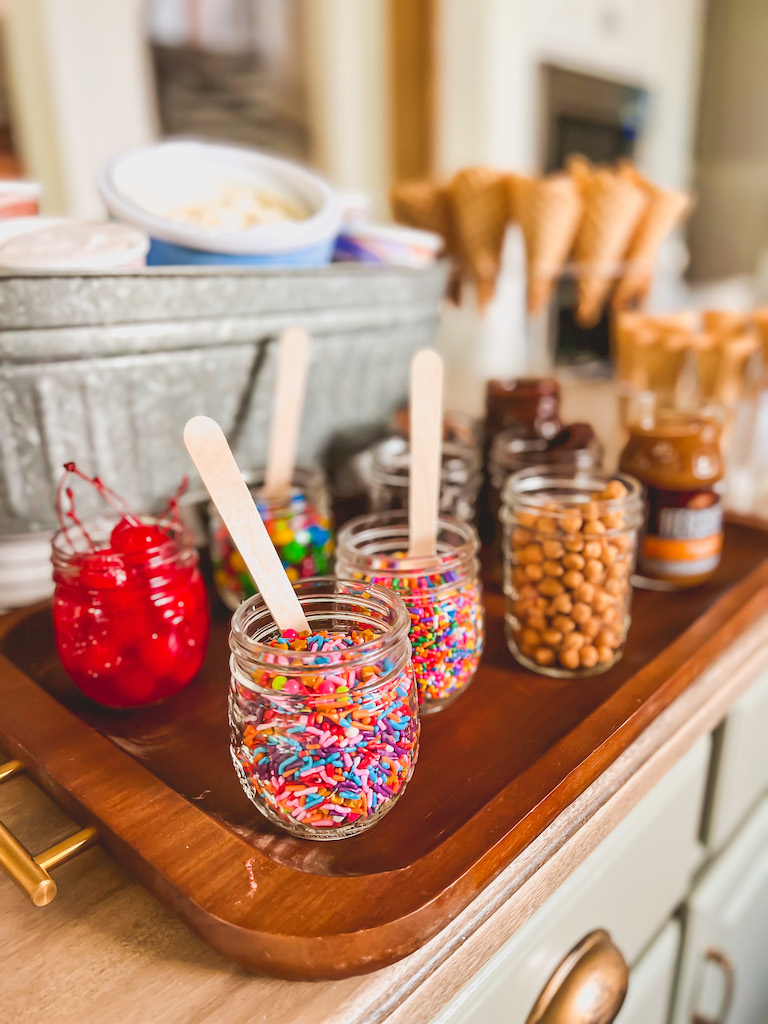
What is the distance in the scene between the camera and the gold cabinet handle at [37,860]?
40 centimetres

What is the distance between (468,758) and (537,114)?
272 centimetres

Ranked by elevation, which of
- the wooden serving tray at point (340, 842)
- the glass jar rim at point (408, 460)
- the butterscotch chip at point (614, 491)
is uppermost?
the butterscotch chip at point (614, 491)

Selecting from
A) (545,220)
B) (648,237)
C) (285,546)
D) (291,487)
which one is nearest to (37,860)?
(285,546)

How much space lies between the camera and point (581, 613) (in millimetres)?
591

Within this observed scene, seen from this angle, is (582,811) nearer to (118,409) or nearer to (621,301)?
(118,409)

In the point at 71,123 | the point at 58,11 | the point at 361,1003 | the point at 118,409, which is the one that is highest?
the point at 58,11

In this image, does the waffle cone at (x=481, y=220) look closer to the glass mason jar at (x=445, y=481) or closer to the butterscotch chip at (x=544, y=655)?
the glass mason jar at (x=445, y=481)

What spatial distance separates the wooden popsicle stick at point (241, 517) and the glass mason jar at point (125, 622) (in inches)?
4.9

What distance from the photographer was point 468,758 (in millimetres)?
508

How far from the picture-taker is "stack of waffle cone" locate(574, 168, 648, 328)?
1223mm

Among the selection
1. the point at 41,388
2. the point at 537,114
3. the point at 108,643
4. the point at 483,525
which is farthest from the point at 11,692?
the point at 537,114

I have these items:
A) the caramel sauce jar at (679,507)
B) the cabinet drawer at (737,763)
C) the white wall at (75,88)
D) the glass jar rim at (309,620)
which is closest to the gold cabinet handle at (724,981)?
the cabinet drawer at (737,763)

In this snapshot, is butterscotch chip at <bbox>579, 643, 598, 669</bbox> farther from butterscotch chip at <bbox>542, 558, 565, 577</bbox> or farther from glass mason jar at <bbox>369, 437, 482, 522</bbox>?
glass mason jar at <bbox>369, 437, 482, 522</bbox>

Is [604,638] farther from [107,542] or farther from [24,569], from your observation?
[24,569]
